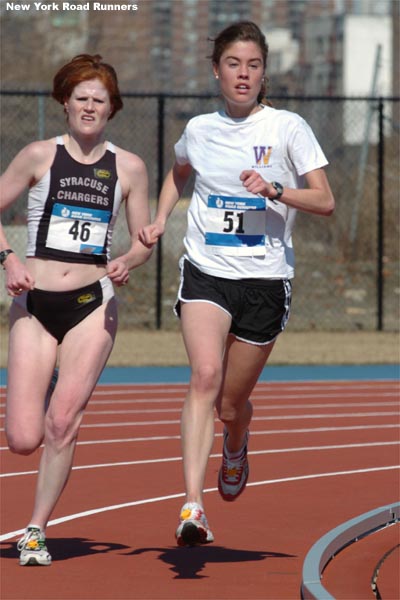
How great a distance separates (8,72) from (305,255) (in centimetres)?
1123

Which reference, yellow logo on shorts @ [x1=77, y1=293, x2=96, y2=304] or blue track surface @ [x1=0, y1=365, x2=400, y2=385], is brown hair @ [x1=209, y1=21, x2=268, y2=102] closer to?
yellow logo on shorts @ [x1=77, y1=293, x2=96, y2=304]

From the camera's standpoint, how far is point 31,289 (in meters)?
7.16

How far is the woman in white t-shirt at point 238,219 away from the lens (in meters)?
7.27

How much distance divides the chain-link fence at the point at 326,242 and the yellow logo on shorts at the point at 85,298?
12313 mm

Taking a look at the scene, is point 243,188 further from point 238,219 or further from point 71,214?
point 71,214

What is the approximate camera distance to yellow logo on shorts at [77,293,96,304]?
7.20 m

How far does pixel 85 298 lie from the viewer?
7.22 meters

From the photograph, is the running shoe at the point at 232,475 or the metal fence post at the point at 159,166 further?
the metal fence post at the point at 159,166

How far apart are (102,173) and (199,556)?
75.1 inches

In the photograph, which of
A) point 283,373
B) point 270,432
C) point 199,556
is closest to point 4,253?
point 199,556

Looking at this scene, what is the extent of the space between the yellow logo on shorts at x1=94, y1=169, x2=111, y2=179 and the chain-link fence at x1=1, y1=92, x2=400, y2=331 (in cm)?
1221

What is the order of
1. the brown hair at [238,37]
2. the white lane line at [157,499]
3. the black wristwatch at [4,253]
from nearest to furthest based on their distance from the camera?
the black wristwatch at [4,253] < the brown hair at [238,37] < the white lane line at [157,499]

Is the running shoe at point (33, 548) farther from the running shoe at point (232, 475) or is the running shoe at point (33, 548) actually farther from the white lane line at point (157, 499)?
the running shoe at point (232, 475)

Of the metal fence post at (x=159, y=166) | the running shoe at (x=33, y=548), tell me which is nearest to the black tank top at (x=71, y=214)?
the running shoe at (x=33, y=548)
